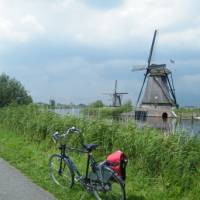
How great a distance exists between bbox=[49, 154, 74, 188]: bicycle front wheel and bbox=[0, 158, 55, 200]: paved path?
48cm

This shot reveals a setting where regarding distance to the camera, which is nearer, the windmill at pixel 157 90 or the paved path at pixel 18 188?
the paved path at pixel 18 188

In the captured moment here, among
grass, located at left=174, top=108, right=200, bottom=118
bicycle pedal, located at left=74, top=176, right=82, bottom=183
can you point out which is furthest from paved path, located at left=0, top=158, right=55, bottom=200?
grass, located at left=174, top=108, right=200, bottom=118

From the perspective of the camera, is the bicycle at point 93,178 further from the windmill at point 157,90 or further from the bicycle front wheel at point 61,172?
the windmill at point 157,90

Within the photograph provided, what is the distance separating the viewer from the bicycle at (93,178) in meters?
6.89

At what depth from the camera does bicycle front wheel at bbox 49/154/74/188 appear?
8.09 meters

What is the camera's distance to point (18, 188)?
814 cm

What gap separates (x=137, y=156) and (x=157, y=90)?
3355cm

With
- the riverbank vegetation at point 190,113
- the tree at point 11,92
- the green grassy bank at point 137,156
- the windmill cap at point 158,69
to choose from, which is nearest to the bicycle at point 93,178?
the green grassy bank at point 137,156

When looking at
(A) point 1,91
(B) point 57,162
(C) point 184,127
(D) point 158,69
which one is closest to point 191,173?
(C) point 184,127

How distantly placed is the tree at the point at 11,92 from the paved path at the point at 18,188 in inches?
923

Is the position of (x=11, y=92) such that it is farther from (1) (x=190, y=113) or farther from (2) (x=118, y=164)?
(2) (x=118, y=164)

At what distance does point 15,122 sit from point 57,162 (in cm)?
1199

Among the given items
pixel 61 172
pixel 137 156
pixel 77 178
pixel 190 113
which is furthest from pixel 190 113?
pixel 77 178

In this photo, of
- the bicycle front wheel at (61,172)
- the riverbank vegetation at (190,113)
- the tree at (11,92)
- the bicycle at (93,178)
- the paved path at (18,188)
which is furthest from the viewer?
the tree at (11,92)
